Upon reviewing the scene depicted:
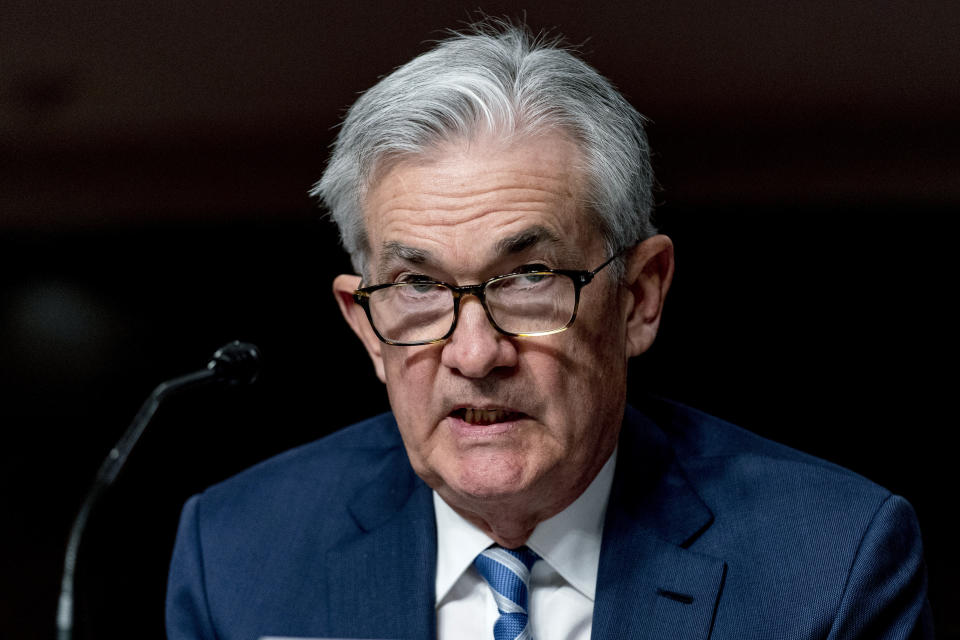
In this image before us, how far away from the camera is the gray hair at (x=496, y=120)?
4.66ft

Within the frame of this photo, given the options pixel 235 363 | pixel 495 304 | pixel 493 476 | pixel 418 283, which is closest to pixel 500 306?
pixel 495 304

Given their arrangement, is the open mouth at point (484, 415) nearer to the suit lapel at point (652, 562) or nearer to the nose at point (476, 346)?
the nose at point (476, 346)

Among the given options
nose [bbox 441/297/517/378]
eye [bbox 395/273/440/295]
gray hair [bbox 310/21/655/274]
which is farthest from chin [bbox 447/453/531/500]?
gray hair [bbox 310/21/655/274]

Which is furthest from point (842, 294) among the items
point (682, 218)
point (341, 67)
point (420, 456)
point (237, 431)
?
point (237, 431)

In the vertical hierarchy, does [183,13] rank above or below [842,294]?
above

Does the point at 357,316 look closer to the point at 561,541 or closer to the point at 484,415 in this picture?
the point at 484,415

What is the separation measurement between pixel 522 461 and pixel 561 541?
0.24 m

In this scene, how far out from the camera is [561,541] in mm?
1576

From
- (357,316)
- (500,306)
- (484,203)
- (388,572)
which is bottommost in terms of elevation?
(388,572)

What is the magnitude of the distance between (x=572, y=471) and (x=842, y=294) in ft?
2.04

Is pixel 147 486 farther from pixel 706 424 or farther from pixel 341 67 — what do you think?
pixel 706 424

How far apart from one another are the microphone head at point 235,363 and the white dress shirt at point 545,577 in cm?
38

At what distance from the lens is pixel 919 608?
1.54m

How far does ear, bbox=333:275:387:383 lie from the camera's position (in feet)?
5.19
